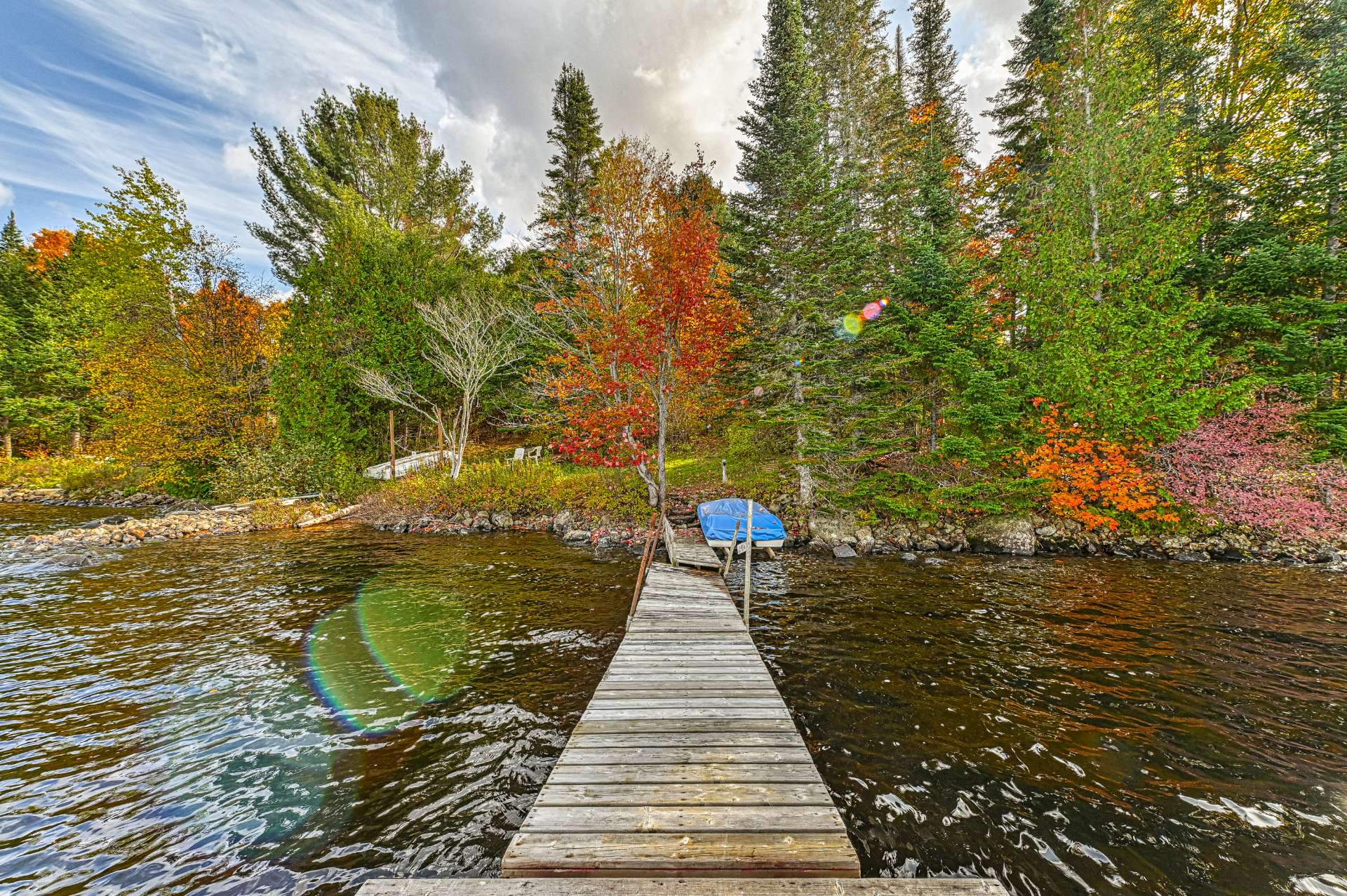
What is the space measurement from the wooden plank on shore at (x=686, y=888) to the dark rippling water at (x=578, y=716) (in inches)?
50.2

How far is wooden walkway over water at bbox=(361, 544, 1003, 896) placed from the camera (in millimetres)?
2633

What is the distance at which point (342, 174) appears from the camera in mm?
26344

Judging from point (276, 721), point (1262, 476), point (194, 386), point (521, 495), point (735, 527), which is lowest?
point (276, 721)

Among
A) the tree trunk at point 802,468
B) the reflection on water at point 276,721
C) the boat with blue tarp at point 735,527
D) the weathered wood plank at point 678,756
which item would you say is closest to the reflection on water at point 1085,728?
the weathered wood plank at point 678,756

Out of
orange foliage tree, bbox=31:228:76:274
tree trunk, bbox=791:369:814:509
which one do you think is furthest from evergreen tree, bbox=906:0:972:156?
orange foliage tree, bbox=31:228:76:274

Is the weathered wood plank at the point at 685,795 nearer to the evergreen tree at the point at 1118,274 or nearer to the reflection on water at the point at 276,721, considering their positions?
the reflection on water at the point at 276,721

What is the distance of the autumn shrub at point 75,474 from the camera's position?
21484 mm

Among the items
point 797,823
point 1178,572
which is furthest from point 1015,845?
point 1178,572

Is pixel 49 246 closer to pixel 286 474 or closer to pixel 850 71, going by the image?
pixel 286 474

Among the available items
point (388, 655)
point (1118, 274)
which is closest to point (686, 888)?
point (388, 655)

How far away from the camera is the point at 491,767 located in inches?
188

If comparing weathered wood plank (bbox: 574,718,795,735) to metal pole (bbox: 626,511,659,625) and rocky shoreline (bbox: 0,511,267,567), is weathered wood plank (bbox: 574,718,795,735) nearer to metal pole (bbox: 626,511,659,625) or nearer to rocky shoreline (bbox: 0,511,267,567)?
metal pole (bbox: 626,511,659,625)

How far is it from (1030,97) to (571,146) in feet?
75.3

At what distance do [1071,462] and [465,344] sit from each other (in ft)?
75.6
